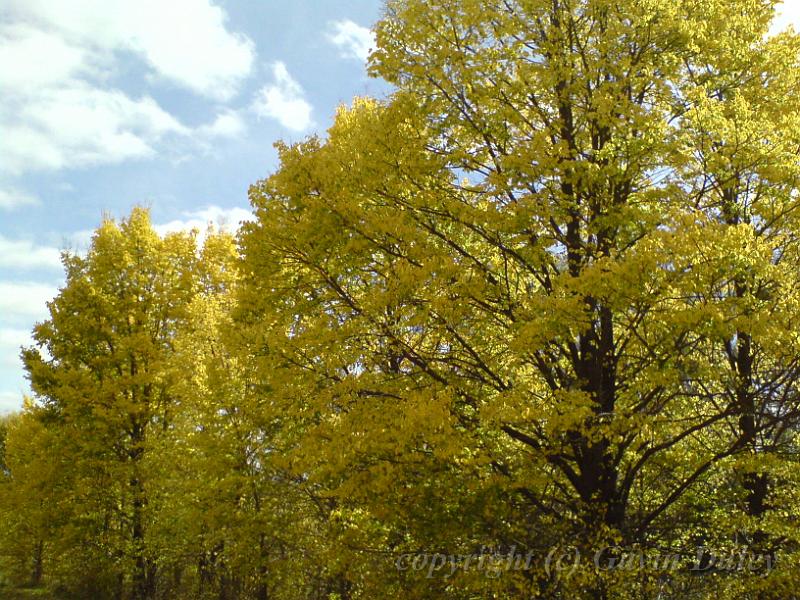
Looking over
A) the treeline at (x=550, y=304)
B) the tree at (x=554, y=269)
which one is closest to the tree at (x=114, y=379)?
the treeline at (x=550, y=304)

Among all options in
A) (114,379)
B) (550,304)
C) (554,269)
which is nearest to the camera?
(550,304)

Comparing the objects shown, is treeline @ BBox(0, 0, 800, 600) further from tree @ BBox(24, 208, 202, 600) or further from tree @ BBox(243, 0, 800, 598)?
tree @ BBox(24, 208, 202, 600)

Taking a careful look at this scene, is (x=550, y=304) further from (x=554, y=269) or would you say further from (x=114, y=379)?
(x=114, y=379)

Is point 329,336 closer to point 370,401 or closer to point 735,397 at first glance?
point 370,401

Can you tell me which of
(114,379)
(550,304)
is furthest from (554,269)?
(114,379)

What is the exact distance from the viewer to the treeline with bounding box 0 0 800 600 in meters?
7.48

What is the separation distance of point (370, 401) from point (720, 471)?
594 centimetres

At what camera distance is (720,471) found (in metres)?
10.0

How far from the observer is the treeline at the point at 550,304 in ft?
24.5

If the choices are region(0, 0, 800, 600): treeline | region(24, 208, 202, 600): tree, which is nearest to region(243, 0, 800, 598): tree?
region(0, 0, 800, 600): treeline

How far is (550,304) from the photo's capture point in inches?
278

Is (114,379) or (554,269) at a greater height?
(554,269)

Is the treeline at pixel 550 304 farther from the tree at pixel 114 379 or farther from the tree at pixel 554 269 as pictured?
the tree at pixel 114 379

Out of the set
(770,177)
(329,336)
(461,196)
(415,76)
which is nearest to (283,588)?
(329,336)
